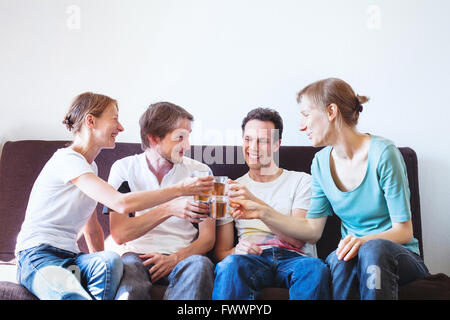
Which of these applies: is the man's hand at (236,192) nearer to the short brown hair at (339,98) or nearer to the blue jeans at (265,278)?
the blue jeans at (265,278)

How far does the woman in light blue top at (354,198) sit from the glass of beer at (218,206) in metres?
0.05

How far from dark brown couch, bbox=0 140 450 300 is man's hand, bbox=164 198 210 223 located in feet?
1.16

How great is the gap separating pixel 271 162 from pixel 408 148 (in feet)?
2.13

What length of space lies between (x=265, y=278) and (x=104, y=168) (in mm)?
915

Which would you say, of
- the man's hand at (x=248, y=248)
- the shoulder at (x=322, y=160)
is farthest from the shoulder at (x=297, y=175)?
the man's hand at (x=248, y=248)

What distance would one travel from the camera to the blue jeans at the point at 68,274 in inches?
48.7

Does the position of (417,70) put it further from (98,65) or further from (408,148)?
(98,65)

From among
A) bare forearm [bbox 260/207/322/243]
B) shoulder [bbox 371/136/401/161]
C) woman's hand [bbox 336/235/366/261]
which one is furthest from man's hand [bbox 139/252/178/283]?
shoulder [bbox 371/136/401/161]

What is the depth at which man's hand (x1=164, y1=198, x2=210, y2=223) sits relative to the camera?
4.91 ft

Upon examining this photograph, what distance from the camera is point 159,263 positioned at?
1.49m

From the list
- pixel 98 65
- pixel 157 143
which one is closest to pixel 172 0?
pixel 98 65

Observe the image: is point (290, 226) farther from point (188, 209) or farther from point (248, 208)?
point (188, 209)

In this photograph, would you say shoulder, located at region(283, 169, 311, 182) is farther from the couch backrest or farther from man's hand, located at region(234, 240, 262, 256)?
man's hand, located at region(234, 240, 262, 256)

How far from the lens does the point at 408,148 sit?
1879 mm
